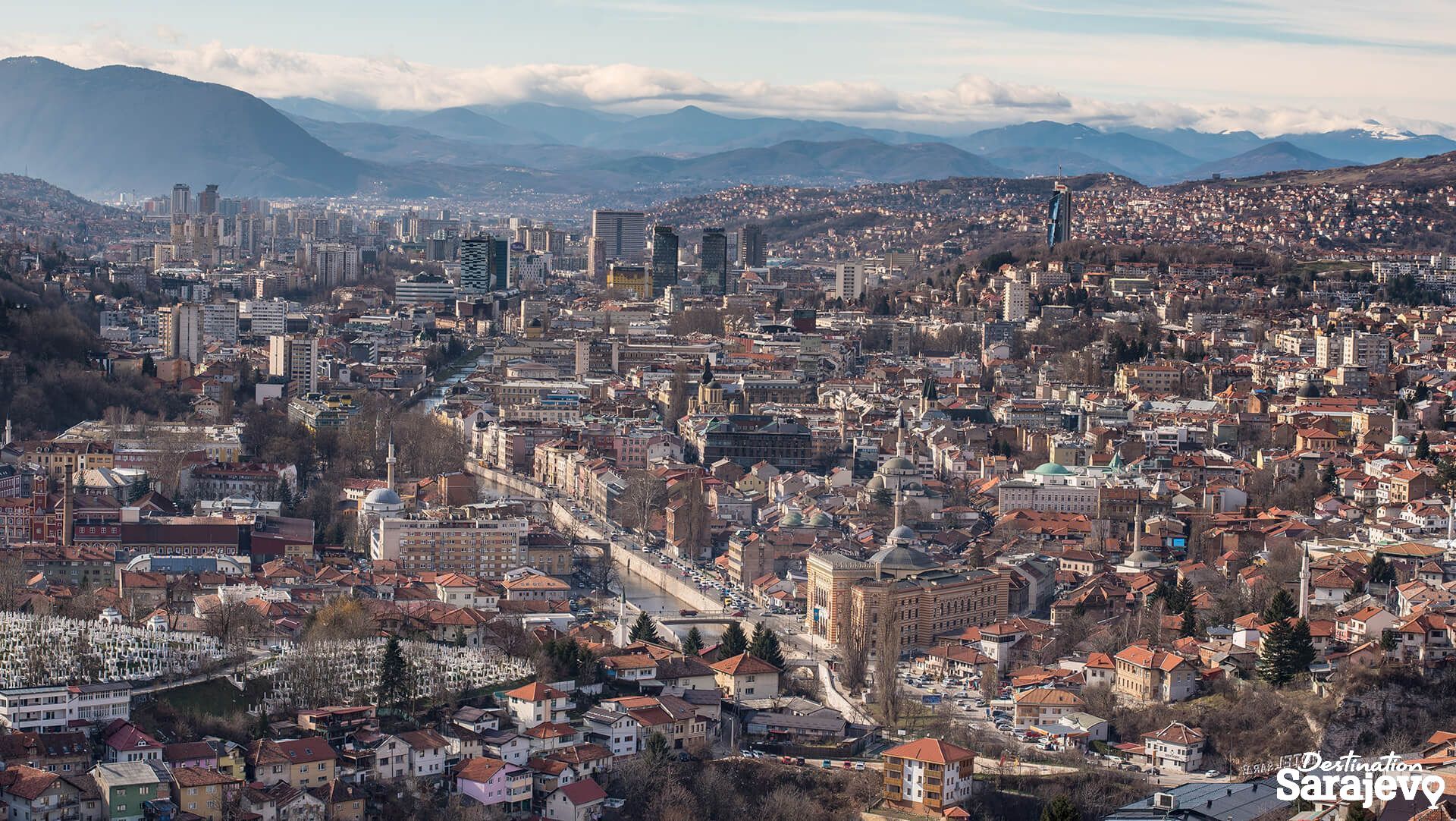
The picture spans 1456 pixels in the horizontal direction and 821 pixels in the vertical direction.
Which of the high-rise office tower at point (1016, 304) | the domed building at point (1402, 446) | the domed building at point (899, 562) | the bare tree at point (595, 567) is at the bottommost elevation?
the bare tree at point (595, 567)

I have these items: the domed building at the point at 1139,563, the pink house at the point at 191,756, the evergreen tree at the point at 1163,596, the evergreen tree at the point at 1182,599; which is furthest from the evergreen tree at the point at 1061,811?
the domed building at the point at 1139,563

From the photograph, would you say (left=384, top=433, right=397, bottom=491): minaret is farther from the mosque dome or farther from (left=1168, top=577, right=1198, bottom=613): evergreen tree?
(left=1168, top=577, right=1198, bottom=613): evergreen tree

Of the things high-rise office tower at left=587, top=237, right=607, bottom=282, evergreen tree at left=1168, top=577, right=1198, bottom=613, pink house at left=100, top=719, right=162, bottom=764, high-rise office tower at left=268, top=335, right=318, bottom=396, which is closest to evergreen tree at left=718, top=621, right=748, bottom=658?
evergreen tree at left=1168, top=577, right=1198, bottom=613

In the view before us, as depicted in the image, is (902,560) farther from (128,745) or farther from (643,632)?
(128,745)

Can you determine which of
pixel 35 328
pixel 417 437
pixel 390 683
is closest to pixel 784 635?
pixel 390 683

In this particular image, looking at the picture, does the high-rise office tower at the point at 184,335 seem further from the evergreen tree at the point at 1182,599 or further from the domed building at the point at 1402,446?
the evergreen tree at the point at 1182,599

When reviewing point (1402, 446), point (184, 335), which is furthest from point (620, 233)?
point (1402, 446)
